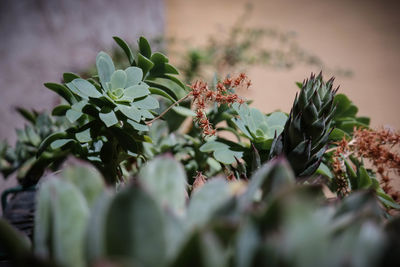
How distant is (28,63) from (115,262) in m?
1.75

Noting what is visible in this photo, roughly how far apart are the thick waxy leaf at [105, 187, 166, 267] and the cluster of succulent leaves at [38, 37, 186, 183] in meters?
0.23

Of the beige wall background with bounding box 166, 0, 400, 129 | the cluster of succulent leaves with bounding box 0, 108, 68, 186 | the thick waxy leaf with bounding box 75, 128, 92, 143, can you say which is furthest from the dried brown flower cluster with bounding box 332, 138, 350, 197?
the beige wall background with bounding box 166, 0, 400, 129

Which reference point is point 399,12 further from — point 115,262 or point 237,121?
point 115,262

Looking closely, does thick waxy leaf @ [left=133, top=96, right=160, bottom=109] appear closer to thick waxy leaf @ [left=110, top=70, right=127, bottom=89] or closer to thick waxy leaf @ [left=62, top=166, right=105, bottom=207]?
thick waxy leaf @ [left=110, top=70, right=127, bottom=89]

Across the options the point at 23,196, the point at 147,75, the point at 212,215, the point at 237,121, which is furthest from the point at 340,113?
the point at 23,196

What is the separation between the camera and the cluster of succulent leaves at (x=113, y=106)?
17.4 inches

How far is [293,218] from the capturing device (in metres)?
0.20

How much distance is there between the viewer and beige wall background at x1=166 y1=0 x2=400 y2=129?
2916mm

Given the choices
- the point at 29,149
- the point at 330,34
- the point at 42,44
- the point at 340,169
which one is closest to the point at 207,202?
the point at 340,169

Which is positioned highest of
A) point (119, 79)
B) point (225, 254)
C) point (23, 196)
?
point (119, 79)

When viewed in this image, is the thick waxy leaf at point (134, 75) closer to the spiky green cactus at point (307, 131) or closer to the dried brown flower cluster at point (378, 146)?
the spiky green cactus at point (307, 131)

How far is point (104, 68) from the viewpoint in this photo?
1.56 feet

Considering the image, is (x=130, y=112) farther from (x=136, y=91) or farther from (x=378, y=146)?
(x=378, y=146)

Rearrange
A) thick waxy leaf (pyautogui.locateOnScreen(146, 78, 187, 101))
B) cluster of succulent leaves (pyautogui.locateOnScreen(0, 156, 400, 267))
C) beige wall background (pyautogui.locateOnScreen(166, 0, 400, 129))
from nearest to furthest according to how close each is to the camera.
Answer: cluster of succulent leaves (pyautogui.locateOnScreen(0, 156, 400, 267)) → thick waxy leaf (pyautogui.locateOnScreen(146, 78, 187, 101)) → beige wall background (pyautogui.locateOnScreen(166, 0, 400, 129))
